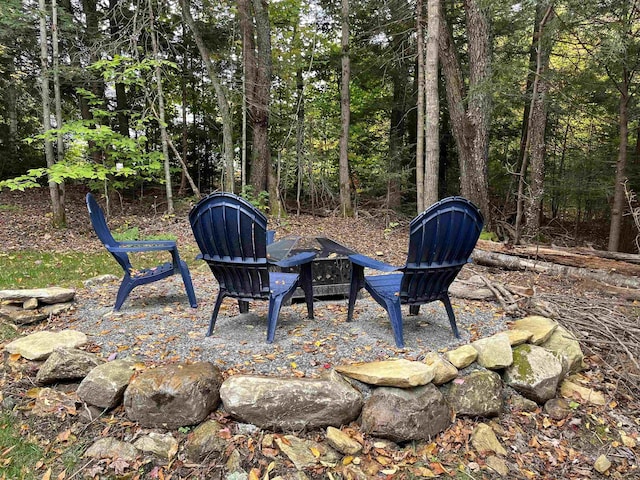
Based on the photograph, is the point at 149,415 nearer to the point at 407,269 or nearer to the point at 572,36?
the point at 407,269

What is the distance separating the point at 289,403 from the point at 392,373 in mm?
603

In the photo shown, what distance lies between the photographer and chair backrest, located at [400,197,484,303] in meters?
2.48

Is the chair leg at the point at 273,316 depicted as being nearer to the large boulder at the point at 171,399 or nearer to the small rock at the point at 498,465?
the large boulder at the point at 171,399

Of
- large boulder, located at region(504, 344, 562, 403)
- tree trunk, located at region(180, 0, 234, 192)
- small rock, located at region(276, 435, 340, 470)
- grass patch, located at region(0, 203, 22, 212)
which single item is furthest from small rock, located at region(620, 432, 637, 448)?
grass patch, located at region(0, 203, 22, 212)

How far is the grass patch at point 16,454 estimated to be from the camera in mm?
1861

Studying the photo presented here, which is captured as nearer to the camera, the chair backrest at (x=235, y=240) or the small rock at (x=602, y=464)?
the small rock at (x=602, y=464)

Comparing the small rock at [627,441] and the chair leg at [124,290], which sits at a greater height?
the chair leg at [124,290]

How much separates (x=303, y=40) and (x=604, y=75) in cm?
660

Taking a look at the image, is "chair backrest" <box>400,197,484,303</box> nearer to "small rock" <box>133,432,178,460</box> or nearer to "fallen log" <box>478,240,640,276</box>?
"small rock" <box>133,432,178,460</box>

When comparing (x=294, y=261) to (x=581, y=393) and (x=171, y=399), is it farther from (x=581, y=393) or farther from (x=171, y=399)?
(x=581, y=393)

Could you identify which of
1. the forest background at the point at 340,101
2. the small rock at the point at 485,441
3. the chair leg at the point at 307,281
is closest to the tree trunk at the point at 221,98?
the forest background at the point at 340,101

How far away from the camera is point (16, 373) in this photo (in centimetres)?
248

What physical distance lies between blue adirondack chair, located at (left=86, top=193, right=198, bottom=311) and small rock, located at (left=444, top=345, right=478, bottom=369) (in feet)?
7.50

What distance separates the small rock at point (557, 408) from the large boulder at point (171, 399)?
204 cm
